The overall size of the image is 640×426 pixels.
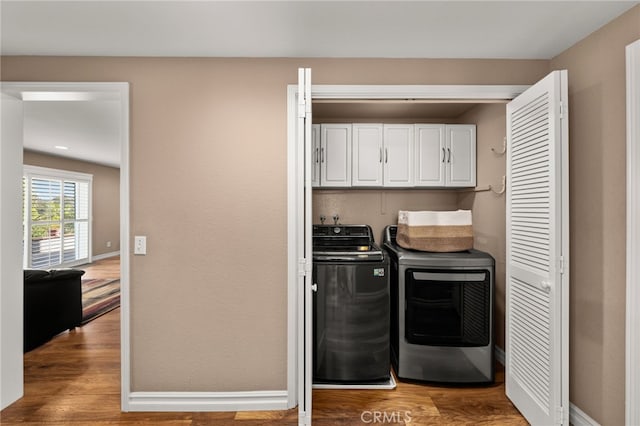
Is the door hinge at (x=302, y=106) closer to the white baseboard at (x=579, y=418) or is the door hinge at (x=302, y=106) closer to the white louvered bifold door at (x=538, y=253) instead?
the white louvered bifold door at (x=538, y=253)

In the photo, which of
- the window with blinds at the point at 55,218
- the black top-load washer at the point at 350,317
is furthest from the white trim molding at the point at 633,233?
the window with blinds at the point at 55,218

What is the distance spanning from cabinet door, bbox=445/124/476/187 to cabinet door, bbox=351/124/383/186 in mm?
643

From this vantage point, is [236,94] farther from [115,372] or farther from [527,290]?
[115,372]

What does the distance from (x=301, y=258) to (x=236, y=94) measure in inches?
47.3

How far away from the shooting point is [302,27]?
177cm

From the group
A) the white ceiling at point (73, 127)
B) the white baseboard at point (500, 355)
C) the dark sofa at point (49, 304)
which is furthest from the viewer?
the white ceiling at point (73, 127)

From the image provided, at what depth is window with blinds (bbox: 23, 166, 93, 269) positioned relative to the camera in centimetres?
616

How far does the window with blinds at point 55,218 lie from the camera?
616cm

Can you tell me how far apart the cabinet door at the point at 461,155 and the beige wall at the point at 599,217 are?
3.36ft

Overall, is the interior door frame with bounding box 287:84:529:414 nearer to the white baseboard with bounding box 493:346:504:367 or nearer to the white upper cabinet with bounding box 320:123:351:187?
the white upper cabinet with bounding box 320:123:351:187

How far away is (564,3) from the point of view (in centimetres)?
157

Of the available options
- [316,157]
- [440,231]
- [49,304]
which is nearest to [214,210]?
[316,157]

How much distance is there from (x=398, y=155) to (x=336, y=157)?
0.57 m

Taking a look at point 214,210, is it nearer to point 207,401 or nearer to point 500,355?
point 207,401
